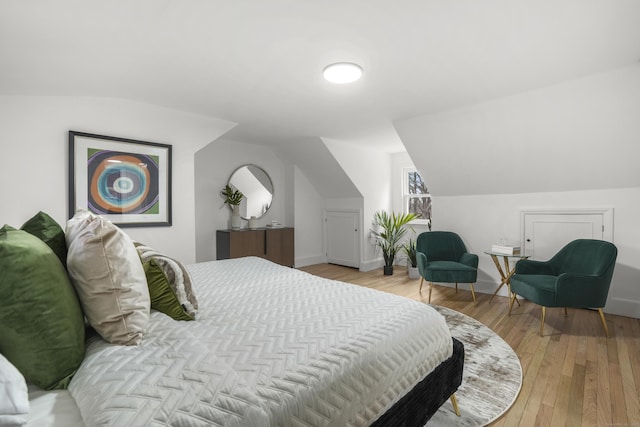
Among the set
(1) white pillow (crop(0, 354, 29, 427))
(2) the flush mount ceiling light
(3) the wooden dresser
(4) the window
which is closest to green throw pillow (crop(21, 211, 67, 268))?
(1) white pillow (crop(0, 354, 29, 427))

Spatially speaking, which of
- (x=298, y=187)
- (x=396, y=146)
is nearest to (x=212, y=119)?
(x=298, y=187)

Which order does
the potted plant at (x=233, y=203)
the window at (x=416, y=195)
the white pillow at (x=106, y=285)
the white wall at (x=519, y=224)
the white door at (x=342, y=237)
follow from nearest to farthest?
the white pillow at (x=106, y=285) → the white wall at (x=519, y=224) → the potted plant at (x=233, y=203) → the white door at (x=342, y=237) → the window at (x=416, y=195)

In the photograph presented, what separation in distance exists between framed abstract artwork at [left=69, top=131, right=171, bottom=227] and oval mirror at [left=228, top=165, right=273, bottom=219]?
5.74ft

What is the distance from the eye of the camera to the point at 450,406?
1824 millimetres

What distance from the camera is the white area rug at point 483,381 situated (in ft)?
5.70

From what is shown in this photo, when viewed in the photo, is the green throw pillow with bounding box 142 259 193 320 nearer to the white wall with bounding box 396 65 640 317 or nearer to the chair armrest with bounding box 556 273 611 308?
the chair armrest with bounding box 556 273 611 308

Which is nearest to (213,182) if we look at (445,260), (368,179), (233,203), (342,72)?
(233,203)

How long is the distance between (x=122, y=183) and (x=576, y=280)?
14.5 feet

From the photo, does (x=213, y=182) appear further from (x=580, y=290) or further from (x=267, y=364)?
(x=580, y=290)

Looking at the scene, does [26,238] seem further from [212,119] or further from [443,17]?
[212,119]

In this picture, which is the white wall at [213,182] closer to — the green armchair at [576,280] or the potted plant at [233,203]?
the potted plant at [233,203]

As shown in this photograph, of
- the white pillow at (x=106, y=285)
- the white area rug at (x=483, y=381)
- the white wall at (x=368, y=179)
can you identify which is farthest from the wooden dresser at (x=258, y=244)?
the white pillow at (x=106, y=285)

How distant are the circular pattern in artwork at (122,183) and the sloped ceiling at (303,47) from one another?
607mm

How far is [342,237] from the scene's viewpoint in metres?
5.87
